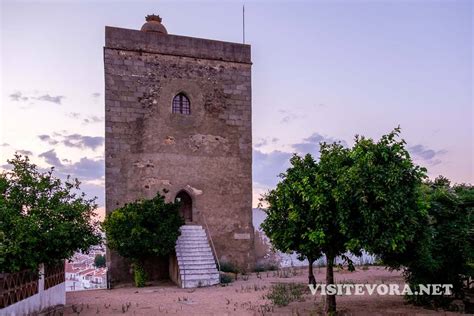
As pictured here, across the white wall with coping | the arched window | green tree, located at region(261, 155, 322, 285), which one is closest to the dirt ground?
the white wall with coping

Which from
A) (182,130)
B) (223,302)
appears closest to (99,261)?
(182,130)

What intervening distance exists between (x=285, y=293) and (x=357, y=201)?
539 centimetres

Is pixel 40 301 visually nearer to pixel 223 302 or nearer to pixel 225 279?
pixel 223 302

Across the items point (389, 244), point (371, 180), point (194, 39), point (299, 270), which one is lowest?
point (299, 270)

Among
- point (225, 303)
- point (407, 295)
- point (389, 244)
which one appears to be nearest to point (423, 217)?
point (389, 244)

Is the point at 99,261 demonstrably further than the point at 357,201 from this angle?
Yes

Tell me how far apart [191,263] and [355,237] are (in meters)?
8.97

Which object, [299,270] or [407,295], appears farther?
[299,270]

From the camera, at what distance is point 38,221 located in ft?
32.1

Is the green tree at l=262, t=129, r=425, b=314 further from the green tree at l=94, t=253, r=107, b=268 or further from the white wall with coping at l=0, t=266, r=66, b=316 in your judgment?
the green tree at l=94, t=253, r=107, b=268

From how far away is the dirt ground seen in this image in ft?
35.0

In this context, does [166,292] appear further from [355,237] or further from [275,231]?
[355,237]

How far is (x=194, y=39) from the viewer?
2027 centimetres

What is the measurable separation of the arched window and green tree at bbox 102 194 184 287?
Answer: 448cm
